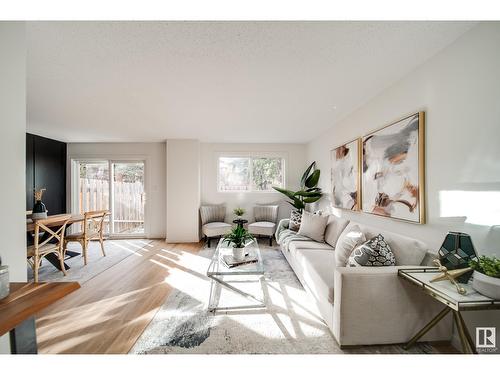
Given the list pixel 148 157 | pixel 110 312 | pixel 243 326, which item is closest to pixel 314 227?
pixel 243 326

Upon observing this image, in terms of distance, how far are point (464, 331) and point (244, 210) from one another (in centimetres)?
403

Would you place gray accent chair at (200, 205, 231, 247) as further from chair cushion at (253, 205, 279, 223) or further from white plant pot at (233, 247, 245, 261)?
white plant pot at (233, 247, 245, 261)

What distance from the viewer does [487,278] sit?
3.60 feet

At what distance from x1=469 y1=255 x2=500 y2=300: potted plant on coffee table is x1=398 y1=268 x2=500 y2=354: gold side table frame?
0.03 m

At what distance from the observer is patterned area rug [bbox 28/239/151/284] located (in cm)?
286

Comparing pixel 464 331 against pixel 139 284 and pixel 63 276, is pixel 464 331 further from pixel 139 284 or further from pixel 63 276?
pixel 63 276

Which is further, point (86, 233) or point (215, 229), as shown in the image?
point (215, 229)

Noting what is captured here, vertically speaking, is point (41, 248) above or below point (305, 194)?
below

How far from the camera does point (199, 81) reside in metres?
2.01

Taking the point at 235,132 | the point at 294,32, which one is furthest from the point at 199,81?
the point at 235,132

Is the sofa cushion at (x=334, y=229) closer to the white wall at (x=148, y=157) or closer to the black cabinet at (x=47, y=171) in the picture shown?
the white wall at (x=148, y=157)

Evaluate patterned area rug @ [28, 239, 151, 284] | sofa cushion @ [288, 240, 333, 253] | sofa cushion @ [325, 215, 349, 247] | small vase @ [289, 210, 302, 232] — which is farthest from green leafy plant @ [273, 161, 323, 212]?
patterned area rug @ [28, 239, 151, 284]

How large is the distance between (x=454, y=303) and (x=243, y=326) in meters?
1.49

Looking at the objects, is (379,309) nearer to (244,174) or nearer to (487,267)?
(487,267)
